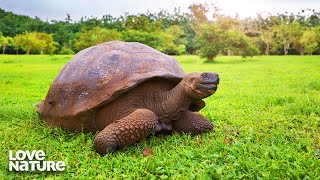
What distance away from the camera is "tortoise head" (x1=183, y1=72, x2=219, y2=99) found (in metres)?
3.04

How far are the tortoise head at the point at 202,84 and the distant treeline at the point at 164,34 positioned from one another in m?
22.9

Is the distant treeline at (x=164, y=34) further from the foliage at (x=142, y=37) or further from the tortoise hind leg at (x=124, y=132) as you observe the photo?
the tortoise hind leg at (x=124, y=132)

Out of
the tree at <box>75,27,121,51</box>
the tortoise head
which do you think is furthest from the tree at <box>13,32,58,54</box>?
the tortoise head

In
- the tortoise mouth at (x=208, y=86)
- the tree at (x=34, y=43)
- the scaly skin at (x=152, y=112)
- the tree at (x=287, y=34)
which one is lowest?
the scaly skin at (x=152, y=112)

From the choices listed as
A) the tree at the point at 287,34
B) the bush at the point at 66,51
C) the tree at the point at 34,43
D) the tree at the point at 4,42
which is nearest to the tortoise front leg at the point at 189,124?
the tree at the point at 34,43

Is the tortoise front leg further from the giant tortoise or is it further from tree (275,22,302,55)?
tree (275,22,302,55)

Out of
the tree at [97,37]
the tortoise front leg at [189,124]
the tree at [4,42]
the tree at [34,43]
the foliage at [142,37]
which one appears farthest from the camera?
the tree at [4,42]

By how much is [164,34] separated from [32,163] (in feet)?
120

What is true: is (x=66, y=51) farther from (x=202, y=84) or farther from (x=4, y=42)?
(x=202, y=84)

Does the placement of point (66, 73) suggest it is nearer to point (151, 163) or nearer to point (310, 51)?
point (151, 163)

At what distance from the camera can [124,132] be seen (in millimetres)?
2906

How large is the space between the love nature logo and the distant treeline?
77.0 feet

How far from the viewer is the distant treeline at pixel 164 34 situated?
A: 30953mm

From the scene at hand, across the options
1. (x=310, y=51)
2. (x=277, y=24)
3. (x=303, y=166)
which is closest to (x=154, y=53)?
(x=303, y=166)
